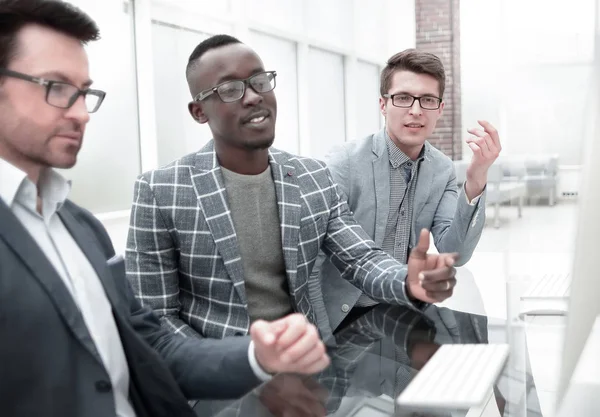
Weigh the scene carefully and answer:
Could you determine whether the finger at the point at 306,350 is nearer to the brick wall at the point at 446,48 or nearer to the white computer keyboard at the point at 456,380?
the white computer keyboard at the point at 456,380

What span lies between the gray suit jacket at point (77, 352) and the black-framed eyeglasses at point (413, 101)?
107 centimetres

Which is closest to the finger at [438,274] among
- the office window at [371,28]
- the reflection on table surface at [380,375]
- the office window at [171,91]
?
the reflection on table surface at [380,375]

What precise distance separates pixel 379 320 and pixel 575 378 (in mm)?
955

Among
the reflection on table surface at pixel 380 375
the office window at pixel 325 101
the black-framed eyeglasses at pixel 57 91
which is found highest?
the office window at pixel 325 101

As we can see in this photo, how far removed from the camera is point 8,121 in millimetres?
879

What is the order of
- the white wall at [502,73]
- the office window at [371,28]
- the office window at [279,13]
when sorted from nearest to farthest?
the office window at [279,13] → the white wall at [502,73] → the office window at [371,28]

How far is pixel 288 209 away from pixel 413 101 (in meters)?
0.62

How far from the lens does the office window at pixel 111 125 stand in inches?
139

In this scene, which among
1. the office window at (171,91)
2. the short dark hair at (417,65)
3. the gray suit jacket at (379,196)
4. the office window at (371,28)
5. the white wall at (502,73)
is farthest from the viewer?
the office window at (371,28)

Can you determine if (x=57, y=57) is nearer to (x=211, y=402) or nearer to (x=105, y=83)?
(x=211, y=402)

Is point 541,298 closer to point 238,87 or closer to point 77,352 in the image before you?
point 238,87

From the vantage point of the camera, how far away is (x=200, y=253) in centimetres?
138

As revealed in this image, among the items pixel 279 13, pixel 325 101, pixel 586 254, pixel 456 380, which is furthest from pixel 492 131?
pixel 325 101

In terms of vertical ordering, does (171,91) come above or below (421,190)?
above
